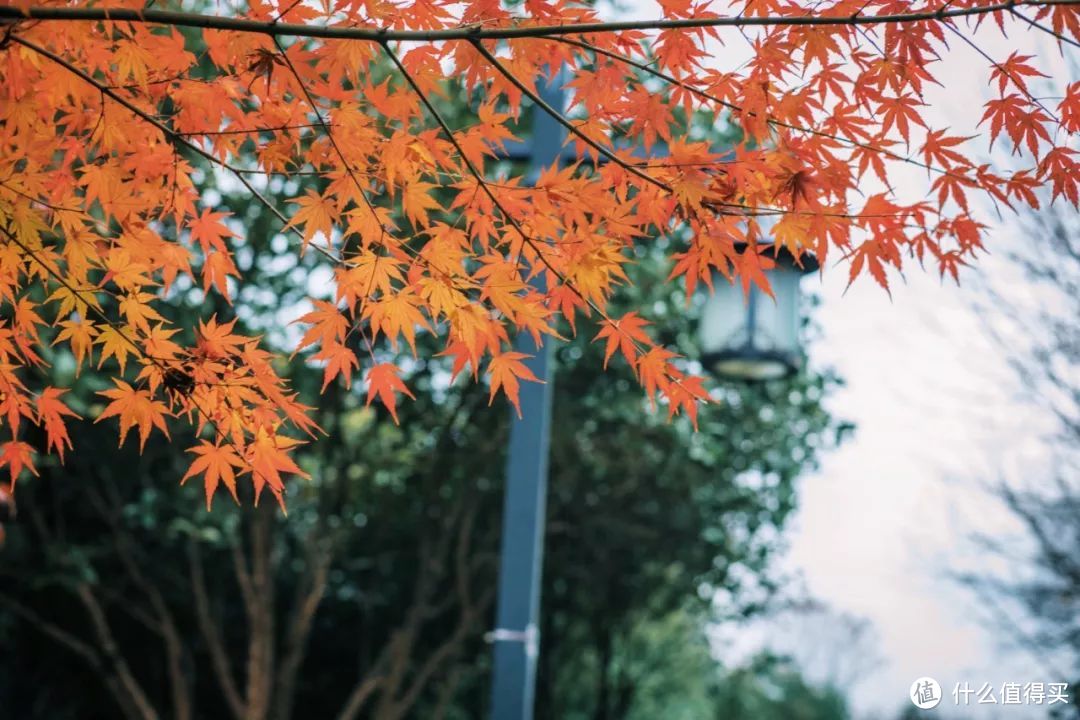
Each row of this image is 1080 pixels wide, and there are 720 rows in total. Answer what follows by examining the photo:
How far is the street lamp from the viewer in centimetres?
562

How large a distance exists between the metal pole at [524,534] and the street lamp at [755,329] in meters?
0.89

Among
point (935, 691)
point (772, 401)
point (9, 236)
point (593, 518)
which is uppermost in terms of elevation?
point (772, 401)

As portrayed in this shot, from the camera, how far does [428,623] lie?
36.0 feet

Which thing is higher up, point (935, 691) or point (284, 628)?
point (284, 628)

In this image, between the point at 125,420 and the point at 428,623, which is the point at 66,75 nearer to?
the point at 125,420

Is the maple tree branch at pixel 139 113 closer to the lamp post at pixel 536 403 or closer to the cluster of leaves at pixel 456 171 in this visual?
the cluster of leaves at pixel 456 171

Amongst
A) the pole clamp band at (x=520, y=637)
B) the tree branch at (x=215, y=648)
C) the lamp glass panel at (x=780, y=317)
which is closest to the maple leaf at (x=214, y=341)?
the pole clamp band at (x=520, y=637)

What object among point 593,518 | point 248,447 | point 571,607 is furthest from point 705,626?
point 248,447

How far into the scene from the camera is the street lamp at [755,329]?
5.62 m

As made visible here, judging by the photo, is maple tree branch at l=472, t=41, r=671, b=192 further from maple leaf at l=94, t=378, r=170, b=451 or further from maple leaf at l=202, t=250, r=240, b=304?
maple leaf at l=94, t=378, r=170, b=451

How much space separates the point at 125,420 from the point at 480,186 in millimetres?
1033

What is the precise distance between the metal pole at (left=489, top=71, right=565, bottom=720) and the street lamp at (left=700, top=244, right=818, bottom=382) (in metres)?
0.89

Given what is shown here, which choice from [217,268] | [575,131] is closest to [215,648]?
[217,268]

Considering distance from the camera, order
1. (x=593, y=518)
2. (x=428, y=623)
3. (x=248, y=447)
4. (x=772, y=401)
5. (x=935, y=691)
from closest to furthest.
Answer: (x=248, y=447) < (x=935, y=691) < (x=772, y=401) < (x=593, y=518) < (x=428, y=623)
